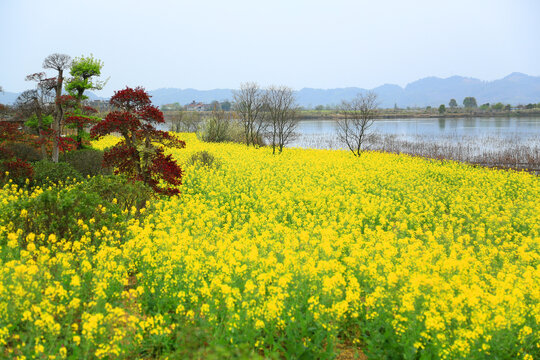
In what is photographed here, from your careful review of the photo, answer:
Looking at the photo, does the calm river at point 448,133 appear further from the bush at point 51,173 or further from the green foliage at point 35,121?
the bush at point 51,173

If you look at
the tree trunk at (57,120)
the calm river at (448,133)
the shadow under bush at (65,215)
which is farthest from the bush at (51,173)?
the calm river at (448,133)

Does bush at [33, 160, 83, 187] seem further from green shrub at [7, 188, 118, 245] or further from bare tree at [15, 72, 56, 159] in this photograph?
green shrub at [7, 188, 118, 245]

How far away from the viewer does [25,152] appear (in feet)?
63.4

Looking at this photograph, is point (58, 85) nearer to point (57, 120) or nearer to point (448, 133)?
point (57, 120)

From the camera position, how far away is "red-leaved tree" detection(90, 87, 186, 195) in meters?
12.5

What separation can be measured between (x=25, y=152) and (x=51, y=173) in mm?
6309

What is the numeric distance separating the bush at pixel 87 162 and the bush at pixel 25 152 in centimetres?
138

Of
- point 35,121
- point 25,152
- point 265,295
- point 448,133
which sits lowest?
point 265,295

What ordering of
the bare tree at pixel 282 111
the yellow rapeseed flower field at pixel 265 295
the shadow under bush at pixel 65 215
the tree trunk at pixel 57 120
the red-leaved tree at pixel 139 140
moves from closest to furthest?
the yellow rapeseed flower field at pixel 265 295 < the shadow under bush at pixel 65 215 < the red-leaved tree at pixel 139 140 < the tree trunk at pixel 57 120 < the bare tree at pixel 282 111

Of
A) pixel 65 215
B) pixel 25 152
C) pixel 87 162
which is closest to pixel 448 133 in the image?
pixel 87 162

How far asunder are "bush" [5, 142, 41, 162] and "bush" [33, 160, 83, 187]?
479cm

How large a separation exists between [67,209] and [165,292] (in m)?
4.30

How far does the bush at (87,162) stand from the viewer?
18250 millimetres

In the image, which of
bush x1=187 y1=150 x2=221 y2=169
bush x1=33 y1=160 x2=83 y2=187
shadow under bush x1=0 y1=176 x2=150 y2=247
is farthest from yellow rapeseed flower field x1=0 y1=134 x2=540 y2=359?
bush x1=187 y1=150 x2=221 y2=169
